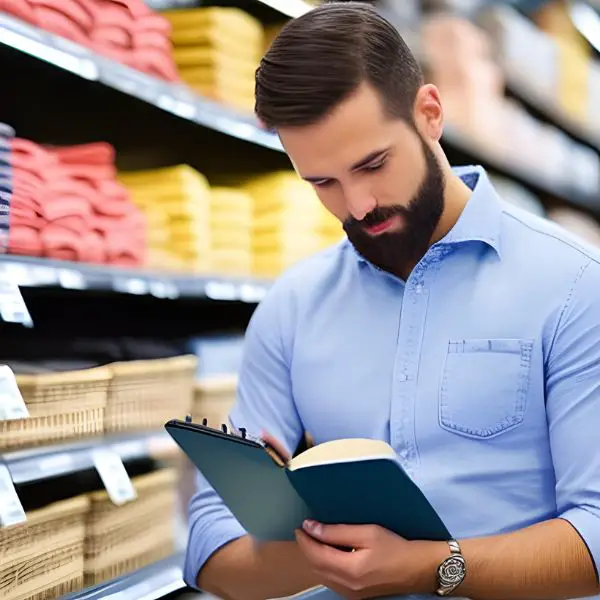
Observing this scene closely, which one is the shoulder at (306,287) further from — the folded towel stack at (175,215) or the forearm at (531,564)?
the folded towel stack at (175,215)

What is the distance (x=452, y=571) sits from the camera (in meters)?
1.42

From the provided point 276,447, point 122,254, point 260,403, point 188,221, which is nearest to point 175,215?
point 188,221

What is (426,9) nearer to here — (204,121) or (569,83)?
(569,83)

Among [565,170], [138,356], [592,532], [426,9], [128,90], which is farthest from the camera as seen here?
[565,170]

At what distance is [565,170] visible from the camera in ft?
17.3

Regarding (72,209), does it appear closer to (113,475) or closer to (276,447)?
(113,475)

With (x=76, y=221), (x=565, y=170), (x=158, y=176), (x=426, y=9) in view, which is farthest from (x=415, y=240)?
(x=565, y=170)

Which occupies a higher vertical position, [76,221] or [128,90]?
[128,90]

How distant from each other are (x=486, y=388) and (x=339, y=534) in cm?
35

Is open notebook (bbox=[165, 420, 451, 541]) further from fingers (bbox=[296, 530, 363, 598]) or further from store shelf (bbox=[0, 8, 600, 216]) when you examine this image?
store shelf (bbox=[0, 8, 600, 216])

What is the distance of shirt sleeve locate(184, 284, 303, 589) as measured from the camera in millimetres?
1737

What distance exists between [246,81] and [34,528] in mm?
1434

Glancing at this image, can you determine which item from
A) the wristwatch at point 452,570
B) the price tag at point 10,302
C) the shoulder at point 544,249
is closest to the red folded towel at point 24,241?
the price tag at point 10,302

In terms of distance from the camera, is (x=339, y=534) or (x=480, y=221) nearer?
(x=339, y=534)
